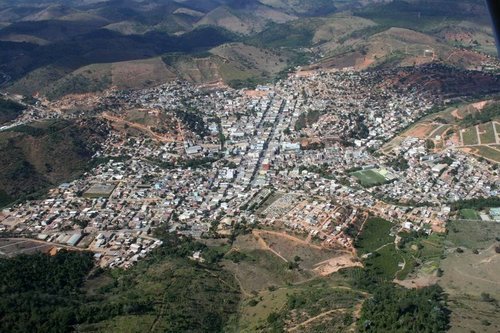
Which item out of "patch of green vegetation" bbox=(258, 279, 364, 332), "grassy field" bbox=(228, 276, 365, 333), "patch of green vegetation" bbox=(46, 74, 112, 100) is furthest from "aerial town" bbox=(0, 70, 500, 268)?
"patch of green vegetation" bbox=(258, 279, 364, 332)

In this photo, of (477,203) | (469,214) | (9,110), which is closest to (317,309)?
(469,214)

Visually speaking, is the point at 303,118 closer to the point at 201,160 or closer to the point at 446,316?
the point at 201,160

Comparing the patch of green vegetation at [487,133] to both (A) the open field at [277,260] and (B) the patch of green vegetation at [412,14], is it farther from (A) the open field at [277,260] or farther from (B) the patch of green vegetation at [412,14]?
(B) the patch of green vegetation at [412,14]

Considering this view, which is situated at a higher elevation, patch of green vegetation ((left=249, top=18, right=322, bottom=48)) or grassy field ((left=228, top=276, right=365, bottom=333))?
grassy field ((left=228, top=276, right=365, bottom=333))

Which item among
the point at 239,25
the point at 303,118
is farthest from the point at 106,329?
the point at 239,25

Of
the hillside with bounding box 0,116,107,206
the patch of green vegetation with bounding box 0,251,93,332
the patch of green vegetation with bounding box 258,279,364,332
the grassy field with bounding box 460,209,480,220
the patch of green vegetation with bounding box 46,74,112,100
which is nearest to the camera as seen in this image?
the patch of green vegetation with bounding box 0,251,93,332

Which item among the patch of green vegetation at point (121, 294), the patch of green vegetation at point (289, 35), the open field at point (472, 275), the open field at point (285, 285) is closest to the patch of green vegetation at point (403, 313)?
the open field at point (472, 275)

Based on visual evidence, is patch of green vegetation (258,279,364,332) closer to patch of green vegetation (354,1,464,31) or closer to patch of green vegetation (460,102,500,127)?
patch of green vegetation (460,102,500,127)

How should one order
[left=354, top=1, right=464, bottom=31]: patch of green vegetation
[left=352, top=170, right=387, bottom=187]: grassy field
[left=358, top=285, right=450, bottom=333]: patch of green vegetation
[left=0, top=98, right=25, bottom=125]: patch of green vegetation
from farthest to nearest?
[left=354, top=1, right=464, bottom=31]: patch of green vegetation → [left=0, top=98, right=25, bottom=125]: patch of green vegetation → [left=352, top=170, right=387, bottom=187]: grassy field → [left=358, top=285, right=450, bottom=333]: patch of green vegetation
